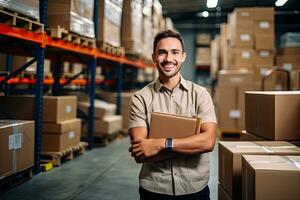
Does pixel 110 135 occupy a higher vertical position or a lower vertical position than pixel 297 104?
lower

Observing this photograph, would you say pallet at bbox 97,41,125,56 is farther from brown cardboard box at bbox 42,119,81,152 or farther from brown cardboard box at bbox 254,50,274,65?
brown cardboard box at bbox 254,50,274,65

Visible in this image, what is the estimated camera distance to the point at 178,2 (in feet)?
46.2

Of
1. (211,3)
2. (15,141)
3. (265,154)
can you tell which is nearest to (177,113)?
(265,154)

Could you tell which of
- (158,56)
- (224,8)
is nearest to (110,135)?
(158,56)

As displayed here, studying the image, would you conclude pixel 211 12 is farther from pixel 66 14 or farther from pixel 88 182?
pixel 88 182

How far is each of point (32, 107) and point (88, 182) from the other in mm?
1306

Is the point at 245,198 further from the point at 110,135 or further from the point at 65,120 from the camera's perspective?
the point at 110,135

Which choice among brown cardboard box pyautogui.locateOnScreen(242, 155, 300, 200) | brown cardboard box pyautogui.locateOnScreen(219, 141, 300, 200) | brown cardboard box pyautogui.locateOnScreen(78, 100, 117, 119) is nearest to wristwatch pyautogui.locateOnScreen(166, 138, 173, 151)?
brown cardboard box pyautogui.locateOnScreen(242, 155, 300, 200)

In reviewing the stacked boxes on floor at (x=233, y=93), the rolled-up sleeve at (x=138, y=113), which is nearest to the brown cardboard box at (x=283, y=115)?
the rolled-up sleeve at (x=138, y=113)

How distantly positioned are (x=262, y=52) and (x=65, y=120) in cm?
526

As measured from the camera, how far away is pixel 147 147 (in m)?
2.18

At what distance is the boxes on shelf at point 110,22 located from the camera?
22.2ft

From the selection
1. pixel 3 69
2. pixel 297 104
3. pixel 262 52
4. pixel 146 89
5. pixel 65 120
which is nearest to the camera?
pixel 146 89

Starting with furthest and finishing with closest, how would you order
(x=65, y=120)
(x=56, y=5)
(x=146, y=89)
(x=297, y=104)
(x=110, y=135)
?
1. (x=110, y=135)
2. (x=65, y=120)
3. (x=56, y=5)
4. (x=297, y=104)
5. (x=146, y=89)
